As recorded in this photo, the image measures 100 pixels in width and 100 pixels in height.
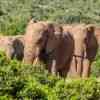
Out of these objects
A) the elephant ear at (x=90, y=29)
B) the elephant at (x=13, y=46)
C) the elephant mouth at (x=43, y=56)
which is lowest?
the elephant at (x=13, y=46)

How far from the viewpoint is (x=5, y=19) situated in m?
37.3

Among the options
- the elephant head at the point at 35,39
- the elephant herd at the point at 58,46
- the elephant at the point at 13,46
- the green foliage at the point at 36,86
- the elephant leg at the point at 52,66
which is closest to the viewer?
the green foliage at the point at 36,86

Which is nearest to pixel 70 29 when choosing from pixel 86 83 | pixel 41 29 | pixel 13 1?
pixel 41 29

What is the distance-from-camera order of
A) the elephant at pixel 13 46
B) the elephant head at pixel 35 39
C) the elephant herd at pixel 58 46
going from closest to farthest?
the elephant head at pixel 35 39 → the elephant herd at pixel 58 46 → the elephant at pixel 13 46

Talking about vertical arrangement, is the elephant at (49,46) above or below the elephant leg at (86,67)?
above

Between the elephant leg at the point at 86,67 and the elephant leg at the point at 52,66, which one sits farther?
the elephant leg at the point at 86,67

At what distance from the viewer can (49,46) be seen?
15.0 meters

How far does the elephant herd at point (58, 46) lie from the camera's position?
1438 centimetres

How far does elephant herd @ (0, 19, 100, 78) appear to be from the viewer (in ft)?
47.2

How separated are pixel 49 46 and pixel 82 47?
1783 mm

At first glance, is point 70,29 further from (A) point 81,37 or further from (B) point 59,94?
(B) point 59,94

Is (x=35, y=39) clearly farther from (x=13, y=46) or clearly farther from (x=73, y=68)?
(x=13, y=46)

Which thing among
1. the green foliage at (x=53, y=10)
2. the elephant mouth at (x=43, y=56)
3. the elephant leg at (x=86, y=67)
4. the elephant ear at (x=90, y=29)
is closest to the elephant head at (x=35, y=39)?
the elephant mouth at (x=43, y=56)

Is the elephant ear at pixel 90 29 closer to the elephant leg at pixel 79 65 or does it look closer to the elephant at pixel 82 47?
the elephant at pixel 82 47
